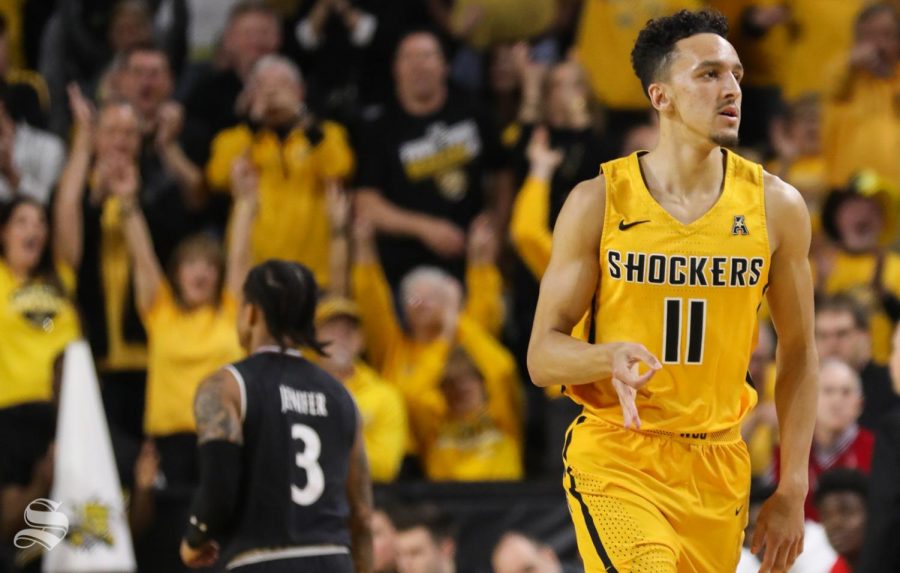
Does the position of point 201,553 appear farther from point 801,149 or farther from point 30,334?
point 801,149

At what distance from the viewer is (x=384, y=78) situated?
10.9 m

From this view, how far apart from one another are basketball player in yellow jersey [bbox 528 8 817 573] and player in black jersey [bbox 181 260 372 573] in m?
1.20

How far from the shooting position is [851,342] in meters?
9.09

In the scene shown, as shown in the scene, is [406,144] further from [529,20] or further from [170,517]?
[170,517]

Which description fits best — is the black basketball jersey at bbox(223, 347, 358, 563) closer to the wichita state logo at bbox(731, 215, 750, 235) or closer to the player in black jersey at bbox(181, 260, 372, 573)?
the player in black jersey at bbox(181, 260, 372, 573)

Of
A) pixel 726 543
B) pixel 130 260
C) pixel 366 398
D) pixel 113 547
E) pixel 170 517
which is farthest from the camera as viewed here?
pixel 130 260

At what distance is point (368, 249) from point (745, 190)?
5152 millimetres

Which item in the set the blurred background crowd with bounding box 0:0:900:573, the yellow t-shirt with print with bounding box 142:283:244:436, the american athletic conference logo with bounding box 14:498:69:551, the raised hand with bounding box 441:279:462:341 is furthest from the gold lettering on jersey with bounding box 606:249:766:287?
the raised hand with bounding box 441:279:462:341

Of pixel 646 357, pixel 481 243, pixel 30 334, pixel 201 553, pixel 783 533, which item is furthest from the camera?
pixel 481 243

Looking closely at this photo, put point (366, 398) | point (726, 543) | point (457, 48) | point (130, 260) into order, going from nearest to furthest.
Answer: point (726, 543), point (366, 398), point (130, 260), point (457, 48)

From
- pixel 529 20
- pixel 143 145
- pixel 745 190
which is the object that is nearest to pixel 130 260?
pixel 143 145

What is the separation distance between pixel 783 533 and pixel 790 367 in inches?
20.1

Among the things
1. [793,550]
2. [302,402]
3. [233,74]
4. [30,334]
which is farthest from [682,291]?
[233,74]

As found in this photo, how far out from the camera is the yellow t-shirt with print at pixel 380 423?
8977 millimetres
